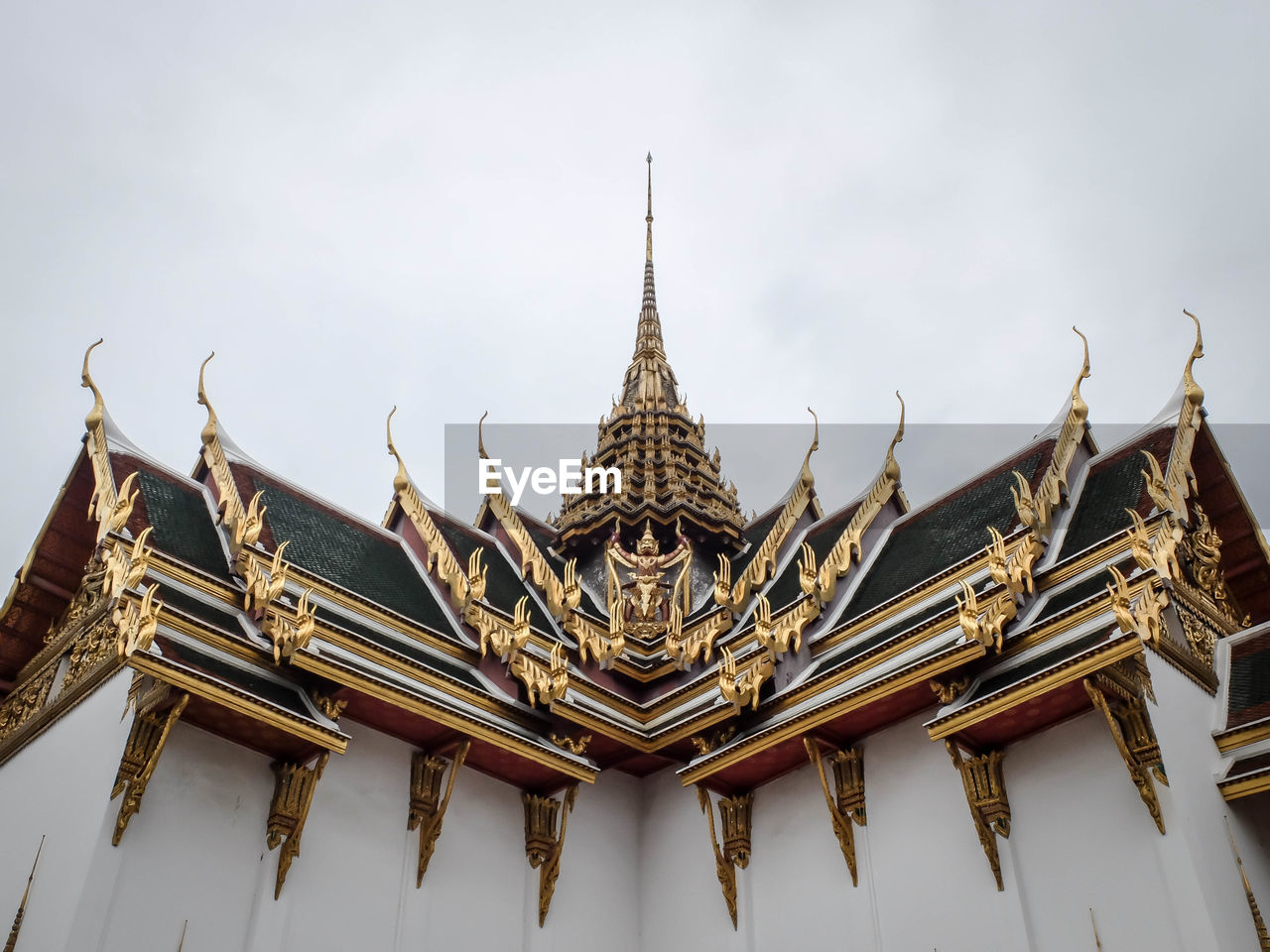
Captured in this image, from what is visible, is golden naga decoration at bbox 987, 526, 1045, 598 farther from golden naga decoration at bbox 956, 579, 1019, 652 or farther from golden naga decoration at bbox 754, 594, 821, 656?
golden naga decoration at bbox 754, 594, 821, 656

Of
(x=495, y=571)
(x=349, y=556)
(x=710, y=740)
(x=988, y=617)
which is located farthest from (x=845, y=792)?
(x=495, y=571)

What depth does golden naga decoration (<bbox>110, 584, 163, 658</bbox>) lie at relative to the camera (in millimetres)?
7547

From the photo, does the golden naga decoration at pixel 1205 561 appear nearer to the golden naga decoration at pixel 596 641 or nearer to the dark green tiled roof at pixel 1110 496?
the dark green tiled roof at pixel 1110 496

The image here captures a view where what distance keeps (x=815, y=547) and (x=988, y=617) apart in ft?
17.7

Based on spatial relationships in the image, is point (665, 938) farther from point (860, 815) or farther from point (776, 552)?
point (776, 552)

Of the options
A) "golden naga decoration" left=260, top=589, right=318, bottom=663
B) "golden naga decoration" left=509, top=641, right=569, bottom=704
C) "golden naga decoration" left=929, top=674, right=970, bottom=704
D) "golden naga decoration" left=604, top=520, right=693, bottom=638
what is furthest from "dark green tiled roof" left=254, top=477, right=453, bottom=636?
"golden naga decoration" left=929, top=674, right=970, bottom=704

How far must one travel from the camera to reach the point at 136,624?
25.3ft

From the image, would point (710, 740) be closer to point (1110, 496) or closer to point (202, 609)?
point (1110, 496)

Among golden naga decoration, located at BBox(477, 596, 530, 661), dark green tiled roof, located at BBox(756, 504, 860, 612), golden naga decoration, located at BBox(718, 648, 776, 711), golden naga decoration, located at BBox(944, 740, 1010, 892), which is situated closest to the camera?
golden naga decoration, located at BBox(944, 740, 1010, 892)

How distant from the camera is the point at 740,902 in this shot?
972 cm

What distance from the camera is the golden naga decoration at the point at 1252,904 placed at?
721 cm

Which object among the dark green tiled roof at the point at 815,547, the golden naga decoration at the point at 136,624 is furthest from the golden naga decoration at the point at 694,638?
the golden naga decoration at the point at 136,624

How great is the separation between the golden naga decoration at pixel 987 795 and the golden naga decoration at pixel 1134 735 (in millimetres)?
903

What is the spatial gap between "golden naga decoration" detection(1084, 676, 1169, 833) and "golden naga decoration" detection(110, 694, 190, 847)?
20.0 ft
